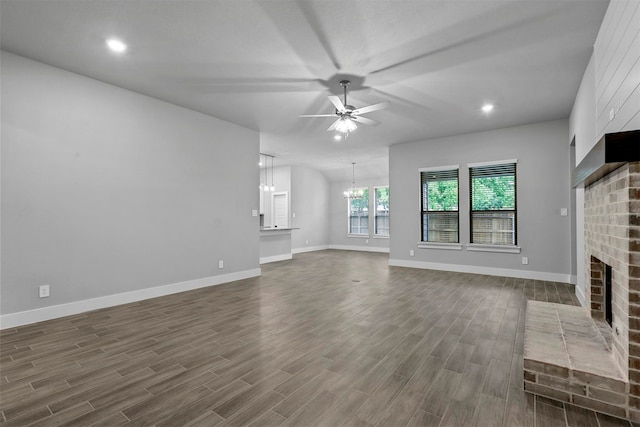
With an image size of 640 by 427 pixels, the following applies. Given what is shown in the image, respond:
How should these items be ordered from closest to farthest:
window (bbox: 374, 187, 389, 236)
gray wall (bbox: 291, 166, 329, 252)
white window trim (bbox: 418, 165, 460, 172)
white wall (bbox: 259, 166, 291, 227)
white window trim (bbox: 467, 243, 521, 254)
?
white window trim (bbox: 467, 243, 521, 254) → white window trim (bbox: 418, 165, 460, 172) → white wall (bbox: 259, 166, 291, 227) → gray wall (bbox: 291, 166, 329, 252) → window (bbox: 374, 187, 389, 236)

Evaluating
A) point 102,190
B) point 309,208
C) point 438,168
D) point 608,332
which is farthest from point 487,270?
point 102,190

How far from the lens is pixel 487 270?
596cm

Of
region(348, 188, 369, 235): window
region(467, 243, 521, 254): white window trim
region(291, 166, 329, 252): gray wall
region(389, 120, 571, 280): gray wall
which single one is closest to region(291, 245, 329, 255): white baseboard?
region(291, 166, 329, 252): gray wall

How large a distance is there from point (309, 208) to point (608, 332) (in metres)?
9.13

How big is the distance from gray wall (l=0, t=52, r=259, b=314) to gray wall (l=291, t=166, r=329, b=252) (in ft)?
16.2

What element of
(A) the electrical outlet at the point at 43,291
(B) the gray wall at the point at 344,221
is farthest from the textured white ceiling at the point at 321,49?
(B) the gray wall at the point at 344,221

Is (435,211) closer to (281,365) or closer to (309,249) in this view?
(309,249)

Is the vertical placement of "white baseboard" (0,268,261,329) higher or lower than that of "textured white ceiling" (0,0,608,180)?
lower

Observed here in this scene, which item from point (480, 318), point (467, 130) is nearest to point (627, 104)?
point (480, 318)

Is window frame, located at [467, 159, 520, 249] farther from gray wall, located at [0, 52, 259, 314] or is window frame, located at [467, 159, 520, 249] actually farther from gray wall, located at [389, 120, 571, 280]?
gray wall, located at [0, 52, 259, 314]

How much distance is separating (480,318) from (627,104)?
2423 mm

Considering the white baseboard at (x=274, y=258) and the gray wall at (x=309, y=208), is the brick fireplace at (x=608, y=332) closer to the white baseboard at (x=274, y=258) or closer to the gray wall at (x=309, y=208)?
the white baseboard at (x=274, y=258)

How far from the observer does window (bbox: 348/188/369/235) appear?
11.0 meters

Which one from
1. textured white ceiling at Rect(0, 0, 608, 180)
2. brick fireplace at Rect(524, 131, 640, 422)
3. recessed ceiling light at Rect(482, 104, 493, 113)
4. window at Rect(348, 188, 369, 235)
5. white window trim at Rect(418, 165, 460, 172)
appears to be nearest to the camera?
brick fireplace at Rect(524, 131, 640, 422)
